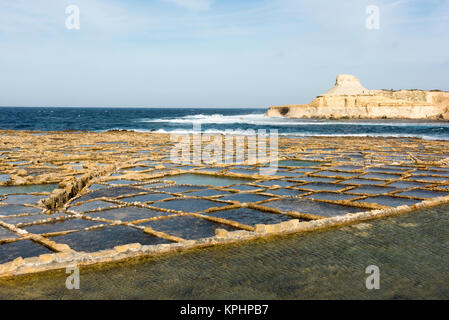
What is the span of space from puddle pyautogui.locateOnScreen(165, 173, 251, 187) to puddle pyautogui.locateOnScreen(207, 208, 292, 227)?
2.57 m

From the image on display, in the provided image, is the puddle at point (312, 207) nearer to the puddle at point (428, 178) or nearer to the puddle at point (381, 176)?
the puddle at point (381, 176)

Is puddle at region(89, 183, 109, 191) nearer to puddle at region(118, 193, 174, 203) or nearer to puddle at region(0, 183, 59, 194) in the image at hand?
puddle at region(0, 183, 59, 194)

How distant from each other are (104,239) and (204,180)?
189 inches

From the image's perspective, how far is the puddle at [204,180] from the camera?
9.12 m

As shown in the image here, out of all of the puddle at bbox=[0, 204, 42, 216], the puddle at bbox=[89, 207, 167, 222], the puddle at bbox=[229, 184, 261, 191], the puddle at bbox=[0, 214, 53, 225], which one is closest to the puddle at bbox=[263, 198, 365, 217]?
the puddle at bbox=[229, 184, 261, 191]

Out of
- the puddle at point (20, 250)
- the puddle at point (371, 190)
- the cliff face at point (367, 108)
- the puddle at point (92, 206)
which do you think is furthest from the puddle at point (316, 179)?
the cliff face at point (367, 108)

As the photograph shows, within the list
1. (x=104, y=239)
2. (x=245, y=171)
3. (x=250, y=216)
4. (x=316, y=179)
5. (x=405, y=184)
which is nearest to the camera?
(x=104, y=239)

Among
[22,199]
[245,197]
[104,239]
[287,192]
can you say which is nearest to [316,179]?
[287,192]

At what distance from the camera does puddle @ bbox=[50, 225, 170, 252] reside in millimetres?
4625

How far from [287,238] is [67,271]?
246 cm

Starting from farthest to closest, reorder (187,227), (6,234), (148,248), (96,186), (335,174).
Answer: (335,174) → (96,186) → (187,227) → (6,234) → (148,248)

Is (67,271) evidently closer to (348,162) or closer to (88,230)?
(88,230)

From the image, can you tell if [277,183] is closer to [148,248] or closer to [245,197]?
[245,197]

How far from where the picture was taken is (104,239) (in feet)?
16.0
